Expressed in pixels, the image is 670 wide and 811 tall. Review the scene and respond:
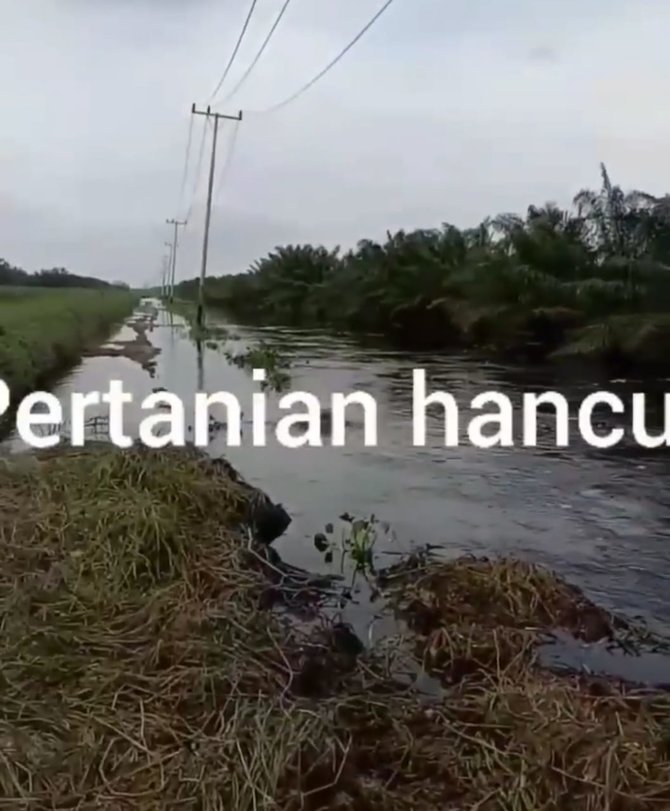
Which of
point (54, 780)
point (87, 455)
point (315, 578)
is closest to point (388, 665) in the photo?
point (315, 578)

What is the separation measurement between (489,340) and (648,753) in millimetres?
21202

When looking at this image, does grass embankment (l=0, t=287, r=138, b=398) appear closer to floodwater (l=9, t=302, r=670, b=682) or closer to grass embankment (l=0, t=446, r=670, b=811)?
floodwater (l=9, t=302, r=670, b=682)

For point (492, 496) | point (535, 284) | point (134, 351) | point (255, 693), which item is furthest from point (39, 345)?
point (255, 693)

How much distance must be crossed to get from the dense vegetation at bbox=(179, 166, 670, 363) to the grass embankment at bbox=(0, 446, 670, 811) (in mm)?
13590

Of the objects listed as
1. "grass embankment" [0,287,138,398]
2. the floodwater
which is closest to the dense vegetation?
the floodwater

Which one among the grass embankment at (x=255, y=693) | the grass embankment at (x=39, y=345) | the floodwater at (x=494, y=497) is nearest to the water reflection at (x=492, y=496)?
the floodwater at (x=494, y=497)

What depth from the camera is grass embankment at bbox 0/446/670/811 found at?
2715 mm

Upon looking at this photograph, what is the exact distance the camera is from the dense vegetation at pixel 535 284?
18.4 meters

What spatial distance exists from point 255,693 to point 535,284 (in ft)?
63.9

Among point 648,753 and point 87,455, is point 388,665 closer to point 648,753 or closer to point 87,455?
point 648,753

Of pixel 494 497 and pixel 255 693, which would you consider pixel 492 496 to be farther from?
pixel 255 693

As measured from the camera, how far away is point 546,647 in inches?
168

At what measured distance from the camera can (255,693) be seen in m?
3.30

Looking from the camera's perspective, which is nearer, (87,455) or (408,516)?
(87,455)
